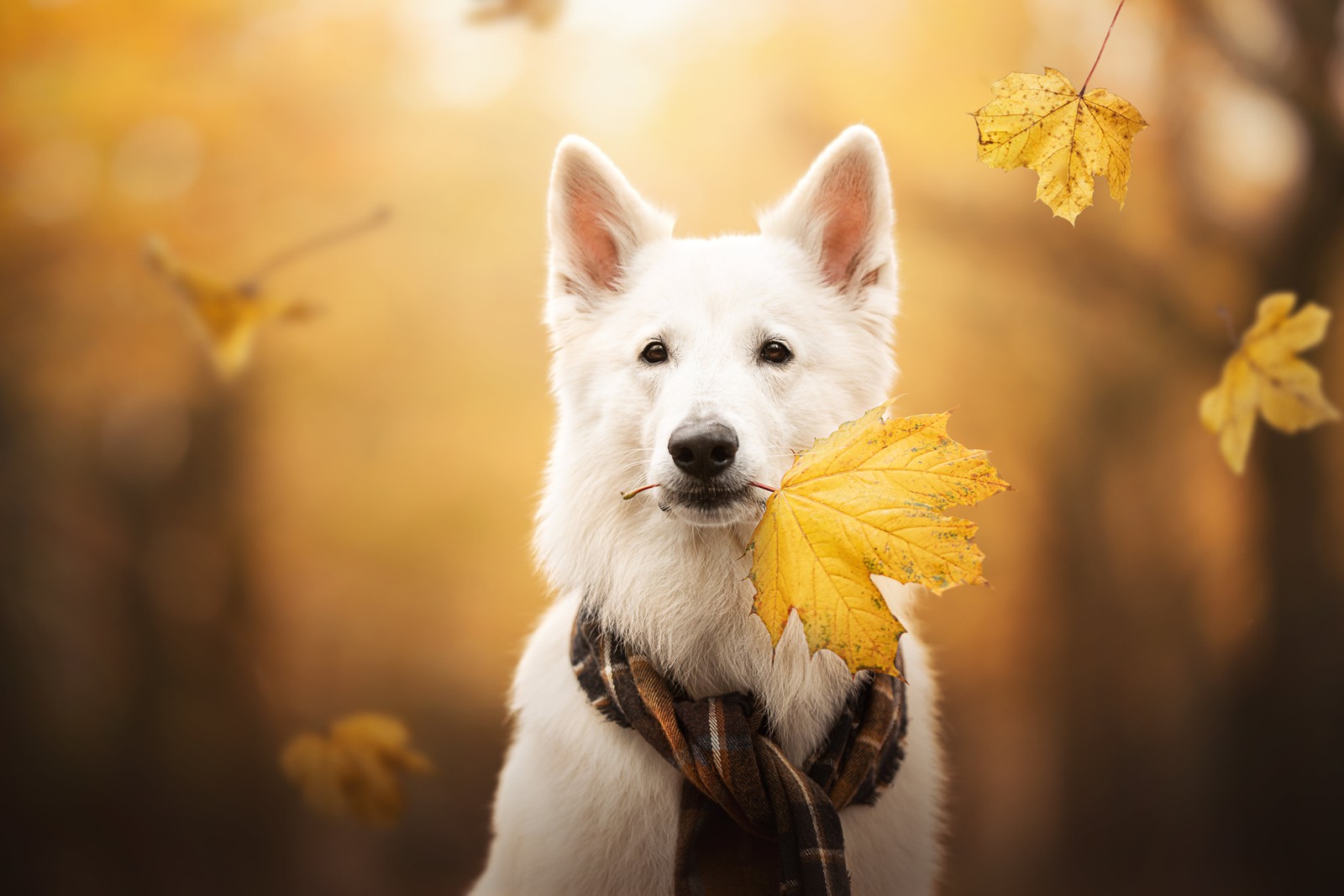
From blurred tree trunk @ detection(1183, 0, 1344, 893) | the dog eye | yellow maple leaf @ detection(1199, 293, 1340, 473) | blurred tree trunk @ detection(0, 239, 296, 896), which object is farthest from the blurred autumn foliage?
the dog eye

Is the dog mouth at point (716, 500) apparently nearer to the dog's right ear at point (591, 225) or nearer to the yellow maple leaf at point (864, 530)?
the yellow maple leaf at point (864, 530)

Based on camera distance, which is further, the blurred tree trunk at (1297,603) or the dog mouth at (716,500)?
the blurred tree trunk at (1297,603)

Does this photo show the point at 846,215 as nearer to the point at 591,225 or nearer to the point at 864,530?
the point at 591,225

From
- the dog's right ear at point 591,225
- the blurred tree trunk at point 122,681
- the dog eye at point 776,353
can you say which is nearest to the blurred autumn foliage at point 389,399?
the blurred tree trunk at point 122,681

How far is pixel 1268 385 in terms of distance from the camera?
1976mm

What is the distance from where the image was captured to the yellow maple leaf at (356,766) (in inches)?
71.0

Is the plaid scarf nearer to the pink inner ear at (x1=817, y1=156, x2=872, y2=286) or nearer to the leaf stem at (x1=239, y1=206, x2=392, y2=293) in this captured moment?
the pink inner ear at (x1=817, y1=156, x2=872, y2=286)

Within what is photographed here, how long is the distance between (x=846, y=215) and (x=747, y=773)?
0.95 metres

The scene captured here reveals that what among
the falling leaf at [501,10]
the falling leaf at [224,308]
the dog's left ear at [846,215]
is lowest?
the falling leaf at [224,308]

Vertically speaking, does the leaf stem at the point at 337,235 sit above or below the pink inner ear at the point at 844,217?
below

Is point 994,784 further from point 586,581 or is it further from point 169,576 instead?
point 169,576

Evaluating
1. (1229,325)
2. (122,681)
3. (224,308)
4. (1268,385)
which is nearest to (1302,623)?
(1268,385)

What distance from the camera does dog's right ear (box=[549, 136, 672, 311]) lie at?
139cm

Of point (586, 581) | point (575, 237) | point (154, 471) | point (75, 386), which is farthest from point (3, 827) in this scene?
point (575, 237)
